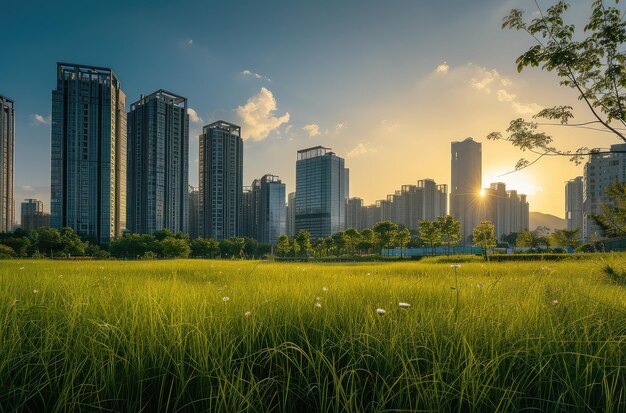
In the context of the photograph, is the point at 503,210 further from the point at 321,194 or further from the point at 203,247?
the point at 203,247

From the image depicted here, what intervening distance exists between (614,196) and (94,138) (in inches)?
3059

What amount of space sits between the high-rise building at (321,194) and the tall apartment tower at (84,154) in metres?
65.1

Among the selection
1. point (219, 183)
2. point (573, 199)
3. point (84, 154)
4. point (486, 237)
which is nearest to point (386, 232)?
point (486, 237)

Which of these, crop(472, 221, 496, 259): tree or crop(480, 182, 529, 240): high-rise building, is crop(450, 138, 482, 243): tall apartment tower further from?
crop(472, 221, 496, 259): tree

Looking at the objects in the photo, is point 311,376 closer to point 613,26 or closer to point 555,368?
point 555,368

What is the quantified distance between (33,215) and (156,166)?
56816 mm

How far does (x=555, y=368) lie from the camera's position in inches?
75.2

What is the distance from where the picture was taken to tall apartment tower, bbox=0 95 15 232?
6062cm

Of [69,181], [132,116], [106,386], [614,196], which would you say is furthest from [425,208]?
[106,386]

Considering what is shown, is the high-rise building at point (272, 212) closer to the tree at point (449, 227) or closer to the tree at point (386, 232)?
the tree at point (386, 232)

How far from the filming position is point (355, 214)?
14638cm

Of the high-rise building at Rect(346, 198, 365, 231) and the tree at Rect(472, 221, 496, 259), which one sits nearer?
the tree at Rect(472, 221, 496, 259)

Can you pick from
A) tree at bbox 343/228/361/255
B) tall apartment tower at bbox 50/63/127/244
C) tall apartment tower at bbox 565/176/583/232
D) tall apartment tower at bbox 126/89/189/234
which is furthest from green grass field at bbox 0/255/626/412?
tall apartment tower at bbox 565/176/583/232

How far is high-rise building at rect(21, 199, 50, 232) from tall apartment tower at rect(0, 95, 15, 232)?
110 feet
